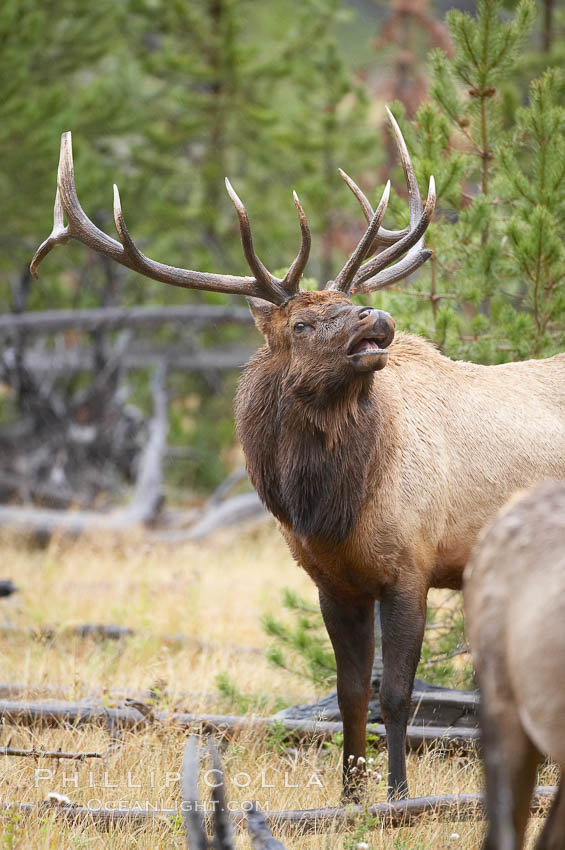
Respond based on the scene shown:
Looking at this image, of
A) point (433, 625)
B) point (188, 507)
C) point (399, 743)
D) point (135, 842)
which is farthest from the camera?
point (188, 507)

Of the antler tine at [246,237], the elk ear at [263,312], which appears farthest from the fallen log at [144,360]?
the antler tine at [246,237]

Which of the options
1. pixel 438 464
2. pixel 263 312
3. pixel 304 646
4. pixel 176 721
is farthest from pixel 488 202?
pixel 176 721

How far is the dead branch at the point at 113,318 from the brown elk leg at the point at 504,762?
7998mm

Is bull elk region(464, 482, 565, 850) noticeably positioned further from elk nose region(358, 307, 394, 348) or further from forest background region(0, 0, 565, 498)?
forest background region(0, 0, 565, 498)

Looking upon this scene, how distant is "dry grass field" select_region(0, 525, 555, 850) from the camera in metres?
3.76

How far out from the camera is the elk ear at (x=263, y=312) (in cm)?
456

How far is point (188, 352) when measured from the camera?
1240 centimetres

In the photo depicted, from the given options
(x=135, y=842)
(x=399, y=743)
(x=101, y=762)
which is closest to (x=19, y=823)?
(x=135, y=842)

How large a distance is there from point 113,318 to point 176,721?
636cm

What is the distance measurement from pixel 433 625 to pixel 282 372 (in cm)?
207

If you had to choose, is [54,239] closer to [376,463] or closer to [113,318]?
[376,463]

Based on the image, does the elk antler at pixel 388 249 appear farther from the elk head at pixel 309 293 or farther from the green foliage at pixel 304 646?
the green foliage at pixel 304 646

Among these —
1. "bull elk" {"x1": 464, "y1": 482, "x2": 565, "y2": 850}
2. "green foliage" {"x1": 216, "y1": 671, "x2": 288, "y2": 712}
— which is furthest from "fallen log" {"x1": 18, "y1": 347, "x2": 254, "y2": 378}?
"bull elk" {"x1": 464, "y1": 482, "x2": 565, "y2": 850}

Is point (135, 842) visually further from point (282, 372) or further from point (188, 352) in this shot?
point (188, 352)
